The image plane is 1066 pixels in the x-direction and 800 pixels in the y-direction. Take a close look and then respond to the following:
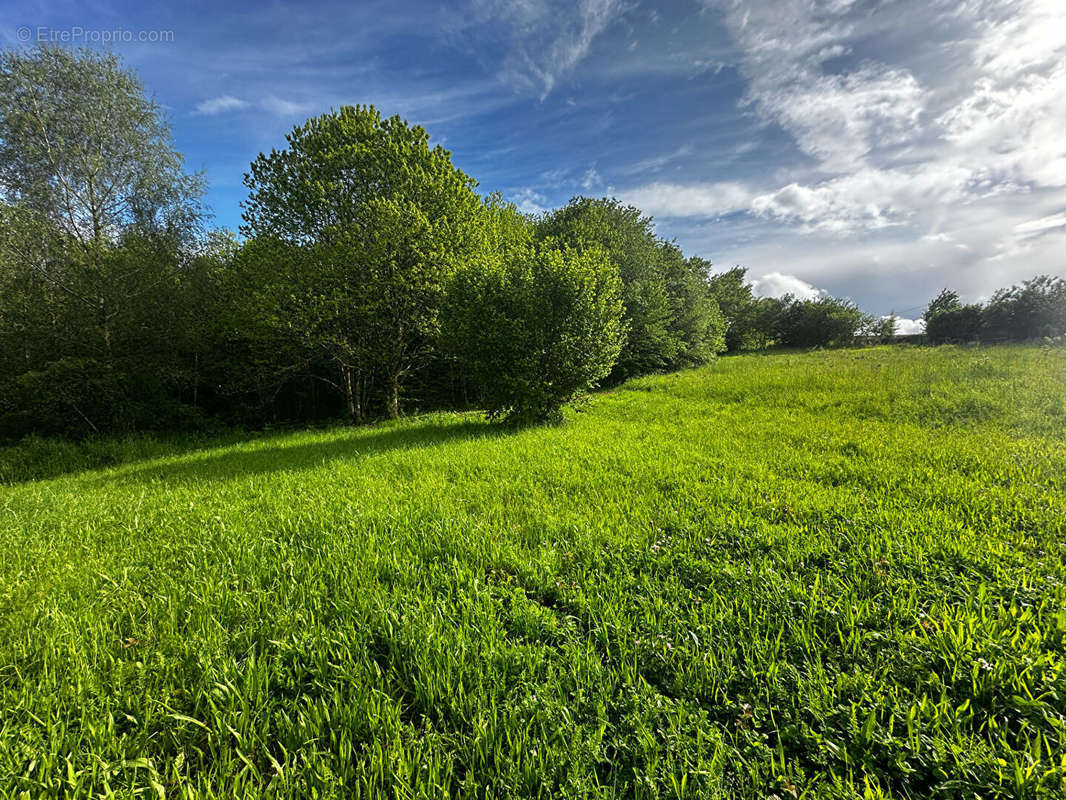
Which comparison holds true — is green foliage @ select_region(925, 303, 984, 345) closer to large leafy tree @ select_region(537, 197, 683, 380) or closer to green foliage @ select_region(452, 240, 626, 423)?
large leafy tree @ select_region(537, 197, 683, 380)

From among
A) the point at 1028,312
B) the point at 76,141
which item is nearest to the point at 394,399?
the point at 76,141

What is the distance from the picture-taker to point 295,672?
7.70 ft

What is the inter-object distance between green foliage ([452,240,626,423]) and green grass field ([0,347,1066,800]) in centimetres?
518

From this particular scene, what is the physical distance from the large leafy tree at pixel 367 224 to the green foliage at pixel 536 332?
3.85m

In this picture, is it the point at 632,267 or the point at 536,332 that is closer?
the point at 536,332

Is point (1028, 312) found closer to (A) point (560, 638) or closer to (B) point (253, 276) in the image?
(A) point (560, 638)

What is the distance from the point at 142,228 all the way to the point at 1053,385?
3112 cm

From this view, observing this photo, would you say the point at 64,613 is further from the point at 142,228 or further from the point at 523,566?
the point at 142,228

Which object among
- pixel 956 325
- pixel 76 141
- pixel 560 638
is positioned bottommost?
pixel 560 638

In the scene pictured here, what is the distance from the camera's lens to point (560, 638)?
2.57 m

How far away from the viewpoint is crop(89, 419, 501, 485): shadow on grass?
24.5 feet

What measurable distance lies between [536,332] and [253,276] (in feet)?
36.1

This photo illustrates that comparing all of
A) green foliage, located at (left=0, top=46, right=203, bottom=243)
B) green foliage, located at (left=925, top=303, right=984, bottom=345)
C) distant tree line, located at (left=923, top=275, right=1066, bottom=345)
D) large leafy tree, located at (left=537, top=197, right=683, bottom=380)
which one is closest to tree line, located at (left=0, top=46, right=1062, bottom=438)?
green foliage, located at (left=0, top=46, right=203, bottom=243)

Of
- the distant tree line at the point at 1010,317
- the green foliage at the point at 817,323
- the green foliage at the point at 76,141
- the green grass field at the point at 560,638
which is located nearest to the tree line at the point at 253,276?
the green foliage at the point at 76,141
